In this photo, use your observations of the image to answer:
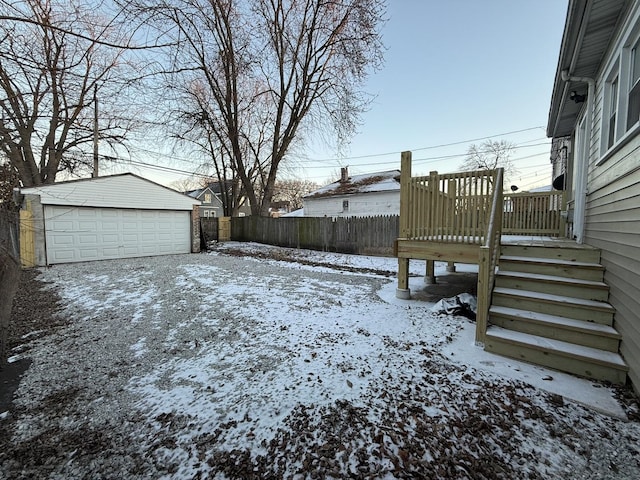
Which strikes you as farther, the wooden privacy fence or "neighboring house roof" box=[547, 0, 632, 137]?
the wooden privacy fence

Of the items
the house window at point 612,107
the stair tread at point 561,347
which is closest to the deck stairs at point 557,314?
the stair tread at point 561,347

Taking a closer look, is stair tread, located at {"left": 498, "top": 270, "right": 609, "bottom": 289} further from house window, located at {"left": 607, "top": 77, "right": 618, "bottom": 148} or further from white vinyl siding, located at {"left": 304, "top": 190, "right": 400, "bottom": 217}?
white vinyl siding, located at {"left": 304, "top": 190, "right": 400, "bottom": 217}

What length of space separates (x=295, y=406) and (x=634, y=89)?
14.3 ft

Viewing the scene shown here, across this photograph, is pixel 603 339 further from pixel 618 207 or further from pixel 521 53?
pixel 521 53

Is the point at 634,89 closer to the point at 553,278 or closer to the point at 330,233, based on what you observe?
the point at 553,278

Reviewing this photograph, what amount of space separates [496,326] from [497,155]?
28.1m

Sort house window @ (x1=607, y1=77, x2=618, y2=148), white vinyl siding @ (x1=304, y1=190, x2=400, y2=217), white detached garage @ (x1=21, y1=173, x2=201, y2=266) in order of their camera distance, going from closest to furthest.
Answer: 1. house window @ (x1=607, y1=77, x2=618, y2=148)
2. white detached garage @ (x1=21, y1=173, x2=201, y2=266)
3. white vinyl siding @ (x1=304, y1=190, x2=400, y2=217)

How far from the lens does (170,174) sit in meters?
18.1

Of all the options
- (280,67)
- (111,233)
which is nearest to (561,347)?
(111,233)

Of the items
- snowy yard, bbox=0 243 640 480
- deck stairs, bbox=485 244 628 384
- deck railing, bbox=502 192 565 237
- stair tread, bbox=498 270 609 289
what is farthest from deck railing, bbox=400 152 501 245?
deck railing, bbox=502 192 565 237

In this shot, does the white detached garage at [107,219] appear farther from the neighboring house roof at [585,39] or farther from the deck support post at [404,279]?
the neighboring house roof at [585,39]

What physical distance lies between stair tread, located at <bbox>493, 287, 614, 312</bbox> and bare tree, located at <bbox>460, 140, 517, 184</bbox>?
25126mm

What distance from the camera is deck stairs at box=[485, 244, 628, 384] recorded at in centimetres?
254

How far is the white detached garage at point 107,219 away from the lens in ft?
28.4
